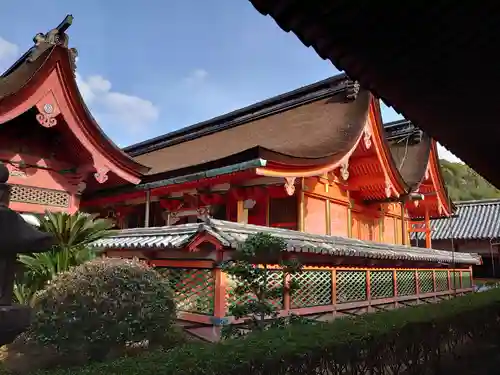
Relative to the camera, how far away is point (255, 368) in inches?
127

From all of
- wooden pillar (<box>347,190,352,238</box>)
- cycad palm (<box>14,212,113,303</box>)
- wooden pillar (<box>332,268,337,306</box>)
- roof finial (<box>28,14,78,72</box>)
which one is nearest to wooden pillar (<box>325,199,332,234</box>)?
wooden pillar (<box>347,190,352,238</box>)

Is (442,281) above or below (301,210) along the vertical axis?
below

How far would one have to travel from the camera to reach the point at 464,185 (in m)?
49.9

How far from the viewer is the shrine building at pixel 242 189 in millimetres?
7496

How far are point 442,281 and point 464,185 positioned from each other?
40519 millimetres

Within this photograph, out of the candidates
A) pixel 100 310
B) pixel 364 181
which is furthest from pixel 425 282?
pixel 100 310

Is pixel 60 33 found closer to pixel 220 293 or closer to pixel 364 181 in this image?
pixel 220 293

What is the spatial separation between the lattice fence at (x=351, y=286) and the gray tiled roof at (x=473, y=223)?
17125 mm

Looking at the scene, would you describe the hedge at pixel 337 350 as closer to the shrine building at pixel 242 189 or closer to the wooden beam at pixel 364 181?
the shrine building at pixel 242 189

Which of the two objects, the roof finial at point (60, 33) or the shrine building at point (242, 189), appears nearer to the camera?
the shrine building at point (242, 189)

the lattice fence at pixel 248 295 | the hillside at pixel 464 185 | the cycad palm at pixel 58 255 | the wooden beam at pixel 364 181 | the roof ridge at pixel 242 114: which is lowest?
the lattice fence at pixel 248 295

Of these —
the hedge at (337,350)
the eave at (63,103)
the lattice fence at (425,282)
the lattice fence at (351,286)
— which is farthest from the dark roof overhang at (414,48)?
the lattice fence at (425,282)

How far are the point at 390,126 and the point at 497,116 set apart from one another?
19176 millimetres

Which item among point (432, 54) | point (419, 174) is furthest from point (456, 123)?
point (419, 174)
